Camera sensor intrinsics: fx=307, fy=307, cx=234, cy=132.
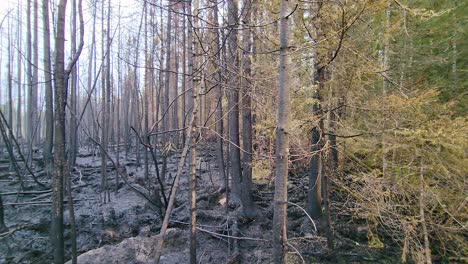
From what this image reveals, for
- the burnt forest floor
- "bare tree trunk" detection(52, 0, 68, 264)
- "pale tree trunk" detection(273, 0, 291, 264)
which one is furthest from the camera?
the burnt forest floor

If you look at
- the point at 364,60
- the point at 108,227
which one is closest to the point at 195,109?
the point at 364,60

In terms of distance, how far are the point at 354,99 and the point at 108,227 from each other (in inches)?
280

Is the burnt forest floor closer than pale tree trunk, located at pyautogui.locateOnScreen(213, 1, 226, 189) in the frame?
No

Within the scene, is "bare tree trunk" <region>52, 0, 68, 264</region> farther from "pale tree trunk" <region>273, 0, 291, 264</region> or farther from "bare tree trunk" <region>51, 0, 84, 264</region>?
"pale tree trunk" <region>273, 0, 291, 264</region>

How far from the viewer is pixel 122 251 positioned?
18.7ft

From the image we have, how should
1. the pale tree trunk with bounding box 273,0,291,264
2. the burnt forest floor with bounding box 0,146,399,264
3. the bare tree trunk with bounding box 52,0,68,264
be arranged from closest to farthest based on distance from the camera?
the pale tree trunk with bounding box 273,0,291,264 → the bare tree trunk with bounding box 52,0,68,264 → the burnt forest floor with bounding box 0,146,399,264

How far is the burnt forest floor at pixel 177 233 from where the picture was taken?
591cm

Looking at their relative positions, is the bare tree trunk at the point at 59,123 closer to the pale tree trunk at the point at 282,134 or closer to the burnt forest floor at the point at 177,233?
the burnt forest floor at the point at 177,233

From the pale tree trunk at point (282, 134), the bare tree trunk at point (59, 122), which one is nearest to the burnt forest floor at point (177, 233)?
the bare tree trunk at point (59, 122)

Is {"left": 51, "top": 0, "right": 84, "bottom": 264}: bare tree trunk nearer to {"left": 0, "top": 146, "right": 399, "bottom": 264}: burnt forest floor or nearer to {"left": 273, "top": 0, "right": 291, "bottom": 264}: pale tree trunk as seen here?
{"left": 0, "top": 146, "right": 399, "bottom": 264}: burnt forest floor

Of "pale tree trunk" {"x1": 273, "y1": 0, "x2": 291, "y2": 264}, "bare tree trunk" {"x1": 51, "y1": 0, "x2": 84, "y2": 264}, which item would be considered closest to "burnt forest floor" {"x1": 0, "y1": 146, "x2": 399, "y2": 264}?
"bare tree trunk" {"x1": 51, "y1": 0, "x2": 84, "y2": 264}

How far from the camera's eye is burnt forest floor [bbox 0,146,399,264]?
19.4 feet

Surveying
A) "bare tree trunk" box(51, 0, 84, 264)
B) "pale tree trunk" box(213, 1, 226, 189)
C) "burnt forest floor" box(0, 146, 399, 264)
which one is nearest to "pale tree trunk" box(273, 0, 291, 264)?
"pale tree trunk" box(213, 1, 226, 189)

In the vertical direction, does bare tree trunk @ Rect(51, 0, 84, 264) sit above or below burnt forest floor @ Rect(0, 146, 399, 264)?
above
